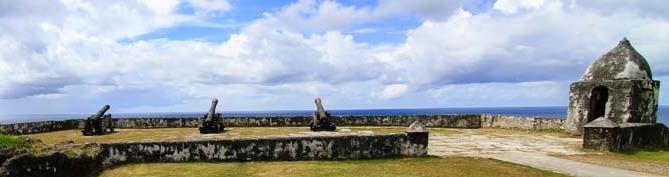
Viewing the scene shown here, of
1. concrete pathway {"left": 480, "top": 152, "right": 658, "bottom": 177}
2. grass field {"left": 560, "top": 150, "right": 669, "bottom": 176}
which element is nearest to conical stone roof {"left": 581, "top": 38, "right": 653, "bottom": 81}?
grass field {"left": 560, "top": 150, "right": 669, "bottom": 176}

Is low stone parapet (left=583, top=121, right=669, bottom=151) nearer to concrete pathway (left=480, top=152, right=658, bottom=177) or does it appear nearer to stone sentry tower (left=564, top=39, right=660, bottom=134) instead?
stone sentry tower (left=564, top=39, right=660, bottom=134)

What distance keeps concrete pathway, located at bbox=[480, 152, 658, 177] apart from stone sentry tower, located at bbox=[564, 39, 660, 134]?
6.44 metres

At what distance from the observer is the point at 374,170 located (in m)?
9.37

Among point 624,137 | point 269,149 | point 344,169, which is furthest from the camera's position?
point 624,137

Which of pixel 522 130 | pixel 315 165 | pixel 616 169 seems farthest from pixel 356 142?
pixel 522 130

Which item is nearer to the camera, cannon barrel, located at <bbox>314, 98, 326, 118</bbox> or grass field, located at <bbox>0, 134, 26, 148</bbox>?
grass field, located at <bbox>0, 134, 26, 148</bbox>

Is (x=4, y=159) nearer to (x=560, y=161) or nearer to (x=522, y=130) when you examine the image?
(x=560, y=161)

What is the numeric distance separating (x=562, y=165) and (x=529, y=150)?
2703mm

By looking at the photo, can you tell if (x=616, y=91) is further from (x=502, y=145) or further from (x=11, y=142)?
(x=11, y=142)

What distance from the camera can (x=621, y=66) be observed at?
56.5 feet

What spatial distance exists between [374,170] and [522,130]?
12.9 meters

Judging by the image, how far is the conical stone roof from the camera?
16984 millimetres

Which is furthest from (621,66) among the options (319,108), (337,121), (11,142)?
(11,142)

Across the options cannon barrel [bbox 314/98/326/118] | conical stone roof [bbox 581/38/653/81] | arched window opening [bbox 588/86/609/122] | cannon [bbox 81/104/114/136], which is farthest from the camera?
cannon barrel [bbox 314/98/326/118]
